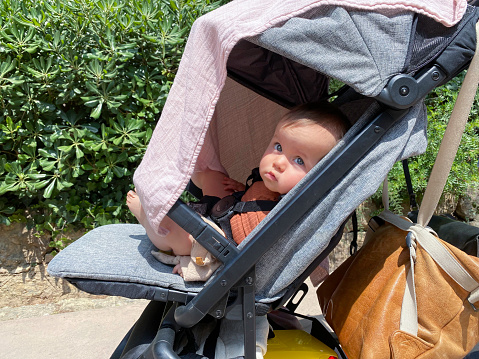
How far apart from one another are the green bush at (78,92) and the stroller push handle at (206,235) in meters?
1.74

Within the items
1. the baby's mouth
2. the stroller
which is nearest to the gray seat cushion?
the stroller

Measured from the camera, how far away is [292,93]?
196 centimetres

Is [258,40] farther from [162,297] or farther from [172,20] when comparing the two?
[172,20]

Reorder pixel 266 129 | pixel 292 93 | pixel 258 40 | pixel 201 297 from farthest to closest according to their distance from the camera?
pixel 266 129, pixel 292 93, pixel 201 297, pixel 258 40

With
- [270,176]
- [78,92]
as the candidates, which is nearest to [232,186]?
[270,176]

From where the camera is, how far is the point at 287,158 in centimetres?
149

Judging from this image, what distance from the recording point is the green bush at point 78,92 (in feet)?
9.41

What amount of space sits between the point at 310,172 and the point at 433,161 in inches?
93.1

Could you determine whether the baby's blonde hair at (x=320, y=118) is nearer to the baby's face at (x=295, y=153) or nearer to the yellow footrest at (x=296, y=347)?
the baby's face at (x=295, y=153)

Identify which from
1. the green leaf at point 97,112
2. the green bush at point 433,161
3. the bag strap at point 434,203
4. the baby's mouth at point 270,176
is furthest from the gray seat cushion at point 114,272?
the green bush at point 433,161

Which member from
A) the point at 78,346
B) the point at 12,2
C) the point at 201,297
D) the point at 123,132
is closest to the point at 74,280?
the point at 201,297

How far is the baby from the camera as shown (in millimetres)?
1460

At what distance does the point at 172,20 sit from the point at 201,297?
214 centimetres

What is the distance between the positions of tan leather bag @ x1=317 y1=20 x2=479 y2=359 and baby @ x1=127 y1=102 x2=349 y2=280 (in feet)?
1.17
